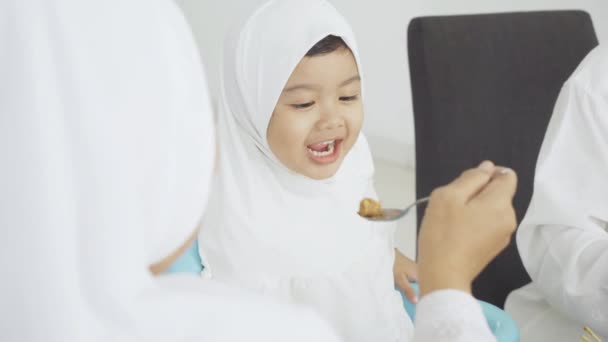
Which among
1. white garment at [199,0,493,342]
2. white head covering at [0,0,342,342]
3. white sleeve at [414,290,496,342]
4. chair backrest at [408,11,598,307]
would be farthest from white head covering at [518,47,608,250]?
white head covering at [0,0,342,342]

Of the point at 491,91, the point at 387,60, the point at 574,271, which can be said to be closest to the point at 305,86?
the point at 491,91

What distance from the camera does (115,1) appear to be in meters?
0.48

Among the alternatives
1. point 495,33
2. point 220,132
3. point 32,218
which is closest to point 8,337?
point 32,218

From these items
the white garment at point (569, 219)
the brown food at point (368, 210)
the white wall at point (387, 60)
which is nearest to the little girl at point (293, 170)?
the brown food at point (368, 210)

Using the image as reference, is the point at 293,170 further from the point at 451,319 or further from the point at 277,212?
the point at 451,319

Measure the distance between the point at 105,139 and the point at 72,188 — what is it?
0.04 metres

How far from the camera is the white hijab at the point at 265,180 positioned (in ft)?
3.66

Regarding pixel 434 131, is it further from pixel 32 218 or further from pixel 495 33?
pixel 32 218

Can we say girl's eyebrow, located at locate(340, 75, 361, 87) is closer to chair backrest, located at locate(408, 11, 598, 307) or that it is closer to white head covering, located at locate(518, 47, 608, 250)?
chair backrest, located at locate(408, 11, 598, 307)

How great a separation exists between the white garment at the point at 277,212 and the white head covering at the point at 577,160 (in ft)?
1.01

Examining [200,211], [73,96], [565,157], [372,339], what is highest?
[73,96]

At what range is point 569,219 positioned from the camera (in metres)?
1.13

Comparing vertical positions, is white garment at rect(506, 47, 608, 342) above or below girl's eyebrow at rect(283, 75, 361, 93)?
below

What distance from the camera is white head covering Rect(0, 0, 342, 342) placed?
45cm
